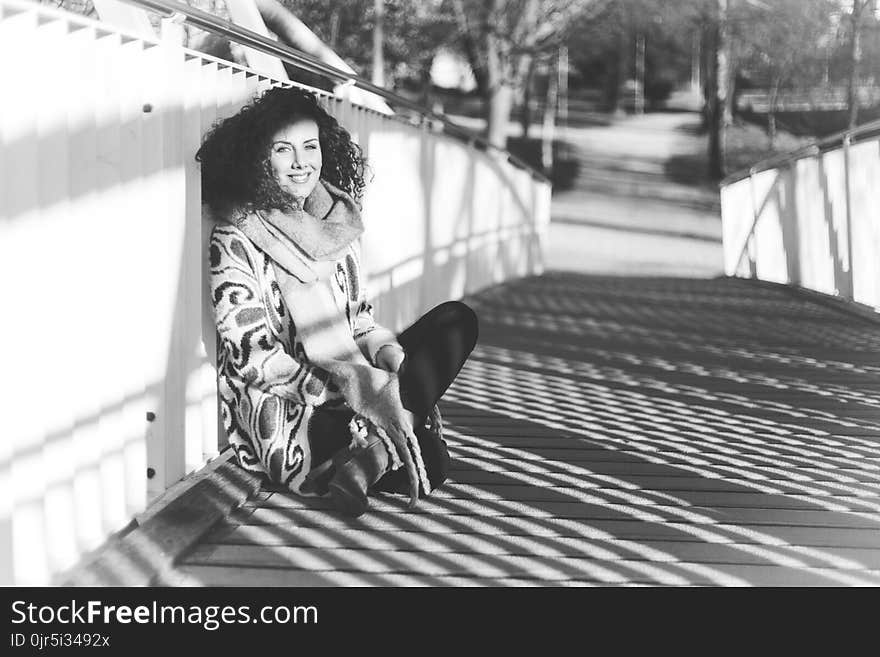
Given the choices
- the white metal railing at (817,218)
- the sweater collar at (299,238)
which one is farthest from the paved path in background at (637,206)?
the sweater collar at (299,238)

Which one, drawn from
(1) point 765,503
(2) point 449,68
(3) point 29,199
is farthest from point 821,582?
(2) point 449,68

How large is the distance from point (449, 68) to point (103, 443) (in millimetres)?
50971

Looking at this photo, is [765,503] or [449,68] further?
[449,68]

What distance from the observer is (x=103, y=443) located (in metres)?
2.85

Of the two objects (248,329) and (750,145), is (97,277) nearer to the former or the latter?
(248,329)

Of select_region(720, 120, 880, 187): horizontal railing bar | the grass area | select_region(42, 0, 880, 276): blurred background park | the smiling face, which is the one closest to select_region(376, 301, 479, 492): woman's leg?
the smiling face

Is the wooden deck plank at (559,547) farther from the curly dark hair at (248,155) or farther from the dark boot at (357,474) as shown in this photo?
the curly dark hair at (248,155)

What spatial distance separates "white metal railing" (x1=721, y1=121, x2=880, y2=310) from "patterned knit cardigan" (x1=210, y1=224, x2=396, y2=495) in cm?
463

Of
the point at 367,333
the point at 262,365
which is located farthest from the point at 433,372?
the point at 262,365

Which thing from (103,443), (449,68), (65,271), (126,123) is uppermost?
(449,68)

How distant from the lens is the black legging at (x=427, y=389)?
3.61 m
